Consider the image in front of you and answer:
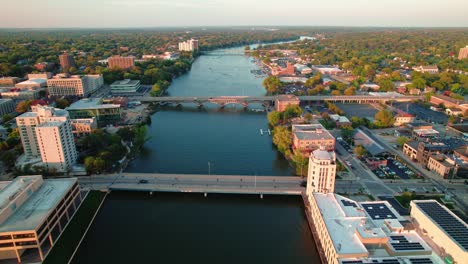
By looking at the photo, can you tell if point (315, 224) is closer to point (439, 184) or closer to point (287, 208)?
point (287, 208)

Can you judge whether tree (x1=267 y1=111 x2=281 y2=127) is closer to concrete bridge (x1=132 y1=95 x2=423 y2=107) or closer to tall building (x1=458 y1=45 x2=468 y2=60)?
concrete bridge (x1=132 y1=95 x2=423 y2=107)

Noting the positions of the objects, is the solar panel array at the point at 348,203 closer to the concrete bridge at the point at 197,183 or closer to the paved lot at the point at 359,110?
the concrete bridge at the point at 197,183

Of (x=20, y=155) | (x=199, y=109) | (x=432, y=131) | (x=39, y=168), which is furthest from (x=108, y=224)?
(x=432, y=131)

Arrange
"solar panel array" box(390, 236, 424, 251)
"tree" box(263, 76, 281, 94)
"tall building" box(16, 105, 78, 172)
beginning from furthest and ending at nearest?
"tree" box(263, 76, 281, 94) → "tall building" box(16, 105, 78, 172) → "solar panel array" box(390, 236, 424, 251)

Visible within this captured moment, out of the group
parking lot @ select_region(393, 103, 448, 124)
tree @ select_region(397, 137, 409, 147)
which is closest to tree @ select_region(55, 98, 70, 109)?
tree @ select_region(397, 137, 409, 147)

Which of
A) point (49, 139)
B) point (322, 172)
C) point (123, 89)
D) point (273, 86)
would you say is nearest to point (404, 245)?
point (322, 172)

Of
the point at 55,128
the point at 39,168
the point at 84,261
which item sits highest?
the point at 55,128

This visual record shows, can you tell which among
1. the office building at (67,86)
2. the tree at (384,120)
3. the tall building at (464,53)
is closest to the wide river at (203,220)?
the tree at (384,120)

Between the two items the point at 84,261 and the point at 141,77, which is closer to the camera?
the point at 84,261
